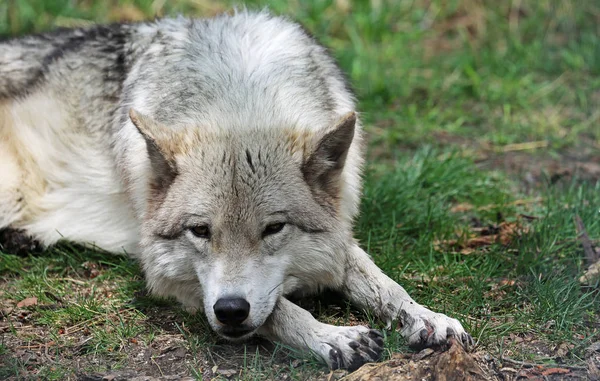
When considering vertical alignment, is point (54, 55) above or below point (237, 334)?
above

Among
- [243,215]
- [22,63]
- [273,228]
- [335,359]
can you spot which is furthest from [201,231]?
[22,63]

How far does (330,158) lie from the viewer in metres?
4.17

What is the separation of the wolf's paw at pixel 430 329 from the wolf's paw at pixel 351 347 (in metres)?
0.20

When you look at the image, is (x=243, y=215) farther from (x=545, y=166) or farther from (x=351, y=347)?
(x=545, y=166)

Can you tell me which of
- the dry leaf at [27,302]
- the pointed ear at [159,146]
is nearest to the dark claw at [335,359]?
the pointed ear at [159,146]

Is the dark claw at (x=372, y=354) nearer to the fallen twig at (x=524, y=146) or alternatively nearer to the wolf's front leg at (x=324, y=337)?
the wolf's front leg at (x=324, y=337)

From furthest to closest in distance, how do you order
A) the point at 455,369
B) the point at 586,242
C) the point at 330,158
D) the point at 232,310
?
the point at 586,242, the point at 330,158, the point at 232,310, the point at 455,369

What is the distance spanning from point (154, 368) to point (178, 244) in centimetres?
68

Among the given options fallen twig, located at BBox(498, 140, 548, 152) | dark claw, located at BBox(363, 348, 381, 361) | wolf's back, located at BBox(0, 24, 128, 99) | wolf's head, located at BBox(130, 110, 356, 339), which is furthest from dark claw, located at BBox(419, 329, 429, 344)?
fallen twig, located at BBox(498, 140, 548, 152)

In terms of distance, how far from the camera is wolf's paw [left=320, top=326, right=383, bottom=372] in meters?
3.83

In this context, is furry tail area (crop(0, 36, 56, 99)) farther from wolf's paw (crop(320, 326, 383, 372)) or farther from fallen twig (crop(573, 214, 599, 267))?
fallen twig (crop(573, 214, 599, 267))

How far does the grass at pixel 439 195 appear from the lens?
415 centimetres

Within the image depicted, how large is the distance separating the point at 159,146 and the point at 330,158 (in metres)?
0.95

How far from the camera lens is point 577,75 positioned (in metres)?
8.20
